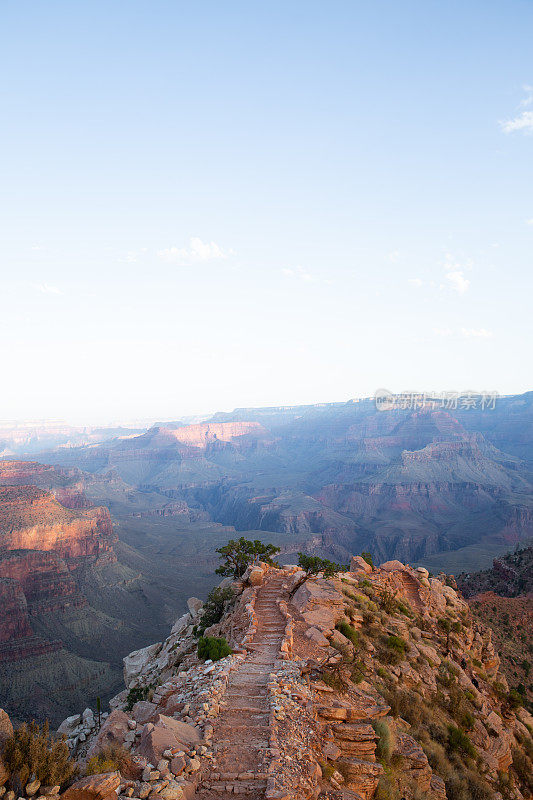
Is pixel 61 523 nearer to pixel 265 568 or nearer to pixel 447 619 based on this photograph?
pixel 265 568

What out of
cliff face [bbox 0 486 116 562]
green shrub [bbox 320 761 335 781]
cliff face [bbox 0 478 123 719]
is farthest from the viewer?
cliff face [bbox 0 486 116 562]

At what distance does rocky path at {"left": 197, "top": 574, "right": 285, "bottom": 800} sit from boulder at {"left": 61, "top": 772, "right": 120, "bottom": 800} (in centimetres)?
188

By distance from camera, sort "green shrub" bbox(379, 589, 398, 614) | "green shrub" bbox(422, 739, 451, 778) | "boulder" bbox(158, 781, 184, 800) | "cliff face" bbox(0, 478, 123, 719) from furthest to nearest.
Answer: "cliff face" bbox(0, 478, 123, 719) → "green shrub" bbox(379, 589, 398, 614) → "green shrub" bbox(422, 739, 451, 778) → "boulder" bbox(158, 781, 184, 800)

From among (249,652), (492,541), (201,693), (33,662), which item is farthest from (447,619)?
(492,541)

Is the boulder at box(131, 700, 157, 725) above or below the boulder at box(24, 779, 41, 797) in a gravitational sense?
below

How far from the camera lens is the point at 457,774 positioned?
14.5 m

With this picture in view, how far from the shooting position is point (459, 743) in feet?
53.4

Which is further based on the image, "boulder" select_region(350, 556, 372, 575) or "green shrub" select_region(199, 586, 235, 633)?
"boulder" select_region(350, 556, 372, 575)

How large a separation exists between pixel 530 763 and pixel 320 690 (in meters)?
15.7

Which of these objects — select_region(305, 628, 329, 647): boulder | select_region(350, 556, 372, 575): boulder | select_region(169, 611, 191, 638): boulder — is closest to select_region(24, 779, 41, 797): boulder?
select_region(305, 628, 329, 647): boulder

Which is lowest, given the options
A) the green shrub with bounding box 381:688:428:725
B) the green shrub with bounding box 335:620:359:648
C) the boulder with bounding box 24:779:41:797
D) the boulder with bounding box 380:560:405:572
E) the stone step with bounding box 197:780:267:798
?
the boulder with bounding box 380:560:405:572

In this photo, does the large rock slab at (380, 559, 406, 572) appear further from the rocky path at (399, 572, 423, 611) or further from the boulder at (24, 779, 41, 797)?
the boulder at (24, 779, 41, 797)

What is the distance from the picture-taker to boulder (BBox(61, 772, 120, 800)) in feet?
22.5

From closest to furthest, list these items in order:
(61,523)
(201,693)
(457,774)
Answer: (201,693) < (457,774) < (61,523)
